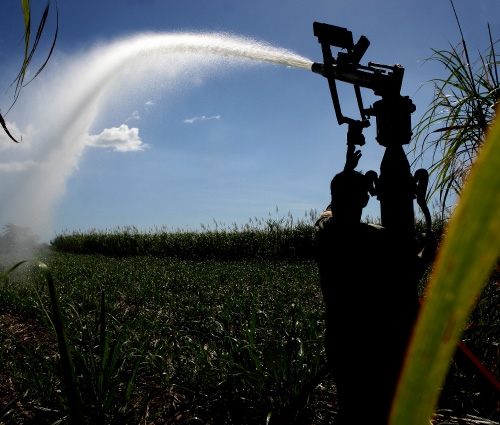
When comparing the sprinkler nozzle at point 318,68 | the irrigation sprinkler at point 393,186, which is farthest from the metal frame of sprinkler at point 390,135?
the sprinkler nozzle at point 318,68

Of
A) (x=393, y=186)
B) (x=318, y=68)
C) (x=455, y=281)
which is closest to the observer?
(x=455, y=281)

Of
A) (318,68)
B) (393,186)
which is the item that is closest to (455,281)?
(393,186)

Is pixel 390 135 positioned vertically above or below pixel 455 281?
above

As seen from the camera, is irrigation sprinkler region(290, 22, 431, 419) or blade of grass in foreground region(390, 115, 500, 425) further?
irrigation sprinkler region(290, 22, 431, 419)

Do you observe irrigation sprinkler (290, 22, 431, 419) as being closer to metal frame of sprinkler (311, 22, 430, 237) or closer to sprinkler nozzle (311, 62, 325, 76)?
metal frame of sprinkler (311, 22, 430, 237)

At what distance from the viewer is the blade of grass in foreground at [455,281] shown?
0.18 m

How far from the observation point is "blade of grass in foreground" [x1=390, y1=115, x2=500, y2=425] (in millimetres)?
175

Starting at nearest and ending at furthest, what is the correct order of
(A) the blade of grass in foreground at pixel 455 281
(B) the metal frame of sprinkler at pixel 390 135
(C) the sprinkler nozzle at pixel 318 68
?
1. (A) the blade of grass in foreground at pixel 455 281
2. (B) the metal frame of sprinkler at pixel 390 135
3. (C) the sprinkler nozzle at pixel 318 68

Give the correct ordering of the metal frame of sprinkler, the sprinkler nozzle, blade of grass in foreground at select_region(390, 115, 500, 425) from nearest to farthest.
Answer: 1. blade of grass in foreground at select_region(390, 115, 500, 425)
2. the metal frame of sprinkler
3. the sprinkler nozzle

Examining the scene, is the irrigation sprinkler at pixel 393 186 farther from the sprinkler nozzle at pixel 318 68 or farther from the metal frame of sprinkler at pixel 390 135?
the sprinkler nozzle at pixel 318 68

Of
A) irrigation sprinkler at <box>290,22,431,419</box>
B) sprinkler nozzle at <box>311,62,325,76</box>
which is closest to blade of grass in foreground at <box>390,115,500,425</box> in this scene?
irrigation sprinkler at <box>290,22,431,419</box>

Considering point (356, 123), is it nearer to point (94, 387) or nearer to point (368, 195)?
point (368, 195)

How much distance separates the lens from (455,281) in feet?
0.62

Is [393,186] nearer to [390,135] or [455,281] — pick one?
[390,135]
